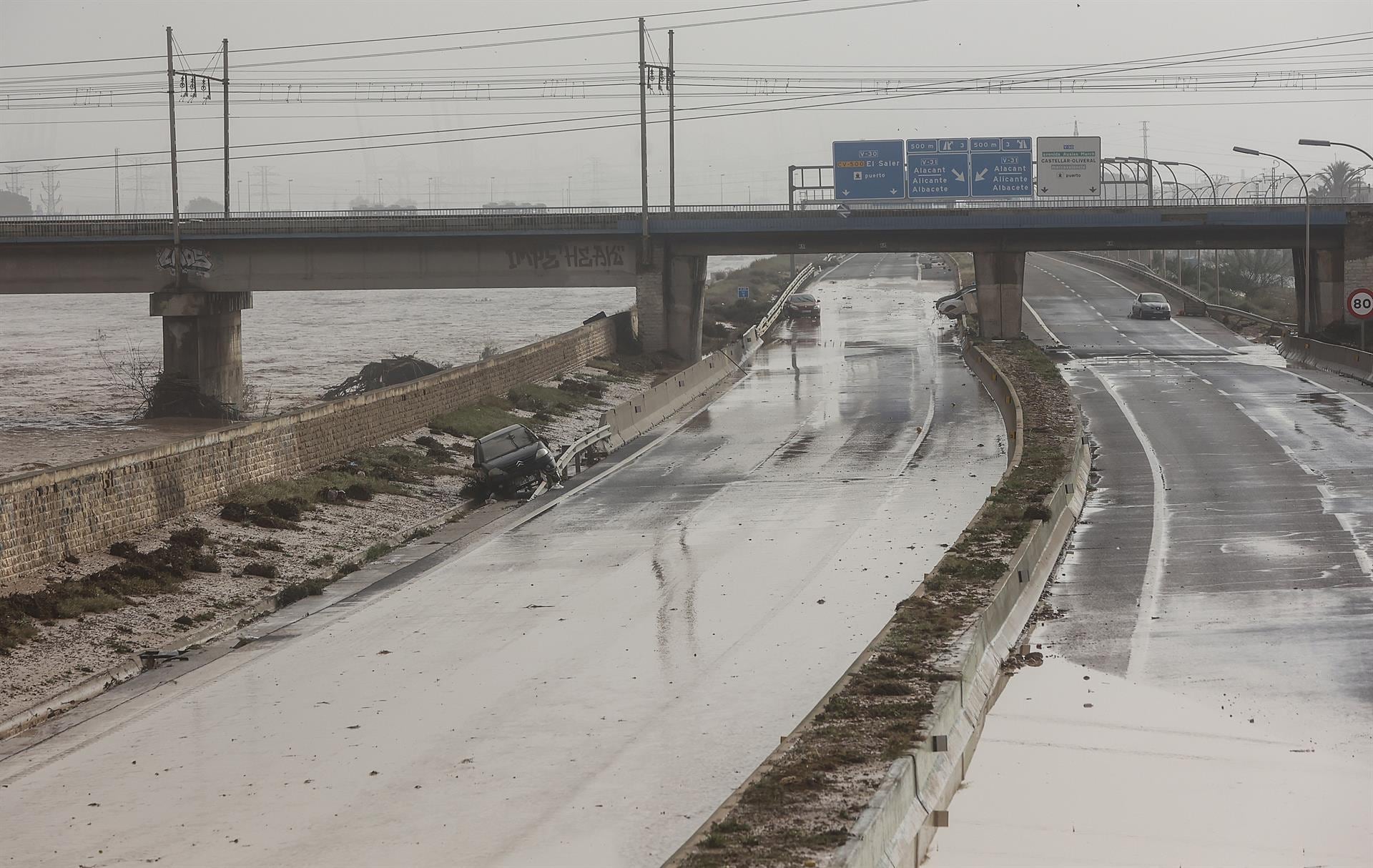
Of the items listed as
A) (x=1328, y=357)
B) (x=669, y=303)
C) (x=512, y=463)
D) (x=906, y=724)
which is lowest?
(x=906, y=724)

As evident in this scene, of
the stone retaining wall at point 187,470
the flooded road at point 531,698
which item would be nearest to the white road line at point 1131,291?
the flooded road at point 531,698

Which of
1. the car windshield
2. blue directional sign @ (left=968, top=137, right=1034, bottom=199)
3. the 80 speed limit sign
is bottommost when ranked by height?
the car windshield

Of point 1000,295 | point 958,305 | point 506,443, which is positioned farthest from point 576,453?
point 958,305

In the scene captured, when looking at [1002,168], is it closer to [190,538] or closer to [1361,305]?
[1361,305]

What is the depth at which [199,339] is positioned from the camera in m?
67.1

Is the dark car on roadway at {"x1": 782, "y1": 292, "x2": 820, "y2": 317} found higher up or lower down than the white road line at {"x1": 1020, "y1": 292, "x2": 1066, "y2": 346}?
higher up

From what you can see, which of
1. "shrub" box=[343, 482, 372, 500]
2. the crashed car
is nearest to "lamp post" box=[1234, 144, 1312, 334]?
the crashed car

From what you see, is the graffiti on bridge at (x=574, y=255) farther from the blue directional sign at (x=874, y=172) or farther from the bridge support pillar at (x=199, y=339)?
the bridge support pillar at (x=199, y=339)

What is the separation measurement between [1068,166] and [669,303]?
20890mm

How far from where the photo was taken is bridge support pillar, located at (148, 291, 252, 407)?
6688 centimetres

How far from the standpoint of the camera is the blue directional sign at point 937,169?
70625 millimetres

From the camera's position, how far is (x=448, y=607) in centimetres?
2570

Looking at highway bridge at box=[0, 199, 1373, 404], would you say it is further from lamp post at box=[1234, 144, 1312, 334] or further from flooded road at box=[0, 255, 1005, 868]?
flooded road at box=[0, 255, 1005, 868]

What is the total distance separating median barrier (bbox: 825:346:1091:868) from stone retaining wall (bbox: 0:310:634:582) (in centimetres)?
1587
